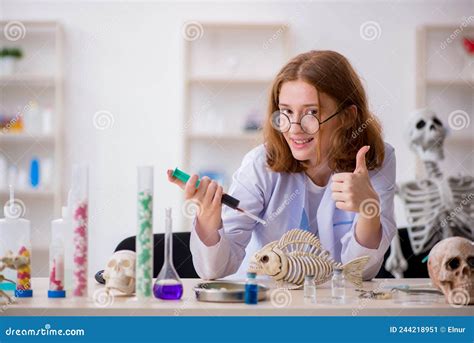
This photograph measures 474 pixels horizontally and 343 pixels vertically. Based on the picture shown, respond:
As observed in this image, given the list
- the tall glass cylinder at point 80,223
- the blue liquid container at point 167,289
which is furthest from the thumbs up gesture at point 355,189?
the tall glass cylinder at point 80,223

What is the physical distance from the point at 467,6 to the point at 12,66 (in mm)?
3544

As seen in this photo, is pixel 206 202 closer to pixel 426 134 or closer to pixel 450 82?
pixel 426 134

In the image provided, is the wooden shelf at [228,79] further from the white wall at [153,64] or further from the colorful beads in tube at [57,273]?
the colorful beads in tube at [57,273]

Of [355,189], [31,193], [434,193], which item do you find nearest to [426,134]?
[434,193]

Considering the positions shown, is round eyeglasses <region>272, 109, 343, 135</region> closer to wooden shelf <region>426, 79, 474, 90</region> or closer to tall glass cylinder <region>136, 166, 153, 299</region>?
tall glass cylinder <region>136, 166, 153, 299</region>

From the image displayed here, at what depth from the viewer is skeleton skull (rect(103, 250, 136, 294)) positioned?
5.26ft

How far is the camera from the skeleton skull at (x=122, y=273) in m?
1.60

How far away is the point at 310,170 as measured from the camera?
2314 mm

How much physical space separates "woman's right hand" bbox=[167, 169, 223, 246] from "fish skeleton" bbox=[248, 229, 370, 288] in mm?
167

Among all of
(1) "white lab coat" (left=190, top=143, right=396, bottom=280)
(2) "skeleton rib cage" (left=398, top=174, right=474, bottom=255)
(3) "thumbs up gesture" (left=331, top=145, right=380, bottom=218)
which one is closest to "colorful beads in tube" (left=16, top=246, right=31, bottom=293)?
(1) "white lab coat" (left=190, top=143, right=396, bottom=280)

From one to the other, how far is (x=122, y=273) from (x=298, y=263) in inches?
17.6

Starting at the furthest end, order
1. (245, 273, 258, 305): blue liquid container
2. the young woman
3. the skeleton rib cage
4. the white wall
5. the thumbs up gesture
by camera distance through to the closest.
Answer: the white wall, the skeleton rib cage, the young woman, the thumbs up gesture, (245, 273, 258, 305): blue liquid container

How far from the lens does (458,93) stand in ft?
17.4
